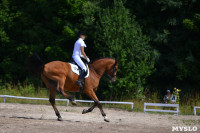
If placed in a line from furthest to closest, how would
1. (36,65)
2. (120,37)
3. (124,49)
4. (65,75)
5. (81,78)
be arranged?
(120,37) < (124,49) < (81,78) < (65,75) < (36,65)

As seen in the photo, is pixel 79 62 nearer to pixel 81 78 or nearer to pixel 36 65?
pixel 81 78

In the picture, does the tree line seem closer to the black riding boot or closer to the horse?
the horse

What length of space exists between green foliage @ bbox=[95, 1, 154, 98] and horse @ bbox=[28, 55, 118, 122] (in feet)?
27.8

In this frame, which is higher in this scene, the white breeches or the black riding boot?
the white breeches

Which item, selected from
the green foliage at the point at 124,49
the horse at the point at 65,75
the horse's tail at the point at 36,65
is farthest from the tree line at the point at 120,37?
the horse's tail at the point at 36,65

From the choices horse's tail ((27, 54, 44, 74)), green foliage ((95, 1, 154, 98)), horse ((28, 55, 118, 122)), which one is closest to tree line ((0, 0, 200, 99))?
green foliage ((95, 1, 154, 98))

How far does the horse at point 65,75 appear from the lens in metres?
11.3

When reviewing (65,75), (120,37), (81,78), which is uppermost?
(120,37)

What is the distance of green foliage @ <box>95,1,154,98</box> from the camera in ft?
71.4

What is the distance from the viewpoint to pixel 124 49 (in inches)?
867

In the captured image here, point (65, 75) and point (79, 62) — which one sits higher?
point (79, 62)

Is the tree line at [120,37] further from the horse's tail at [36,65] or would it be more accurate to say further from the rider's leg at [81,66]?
the horse's tail at [36,65]

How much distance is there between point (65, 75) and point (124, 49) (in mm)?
11057

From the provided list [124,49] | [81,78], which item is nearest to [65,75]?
[81,78]
